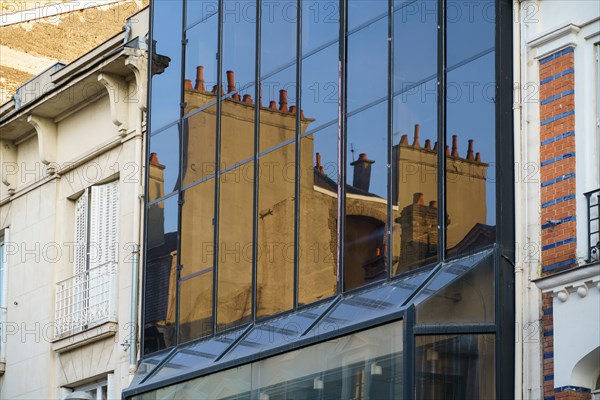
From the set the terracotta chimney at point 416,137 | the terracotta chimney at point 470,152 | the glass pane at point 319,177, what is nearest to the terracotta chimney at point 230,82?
the glass pane at point 319,177

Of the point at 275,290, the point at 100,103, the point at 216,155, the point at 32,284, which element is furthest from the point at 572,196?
the point at 32,284

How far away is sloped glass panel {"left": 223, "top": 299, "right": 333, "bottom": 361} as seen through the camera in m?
16.7

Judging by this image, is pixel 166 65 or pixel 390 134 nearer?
pixel 390 134

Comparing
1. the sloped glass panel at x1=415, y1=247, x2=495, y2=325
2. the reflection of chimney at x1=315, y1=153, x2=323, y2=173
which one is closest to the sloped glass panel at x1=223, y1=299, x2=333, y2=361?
the reflection of chimney at x1=315, y1=153, x2=323, y2=173

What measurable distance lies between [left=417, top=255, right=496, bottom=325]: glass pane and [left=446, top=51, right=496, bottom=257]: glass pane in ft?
1.20

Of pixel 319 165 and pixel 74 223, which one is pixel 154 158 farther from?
pixel 319 165

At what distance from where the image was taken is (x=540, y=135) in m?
14.9

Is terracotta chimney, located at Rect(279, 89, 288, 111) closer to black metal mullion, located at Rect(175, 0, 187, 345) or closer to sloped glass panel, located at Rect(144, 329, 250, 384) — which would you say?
black metal mullion, located at Rect(175, 0, 187, 345)

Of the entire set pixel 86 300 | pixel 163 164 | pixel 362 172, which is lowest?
pixel 86 300

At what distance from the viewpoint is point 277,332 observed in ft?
56.4

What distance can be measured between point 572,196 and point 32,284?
1222 centimetres

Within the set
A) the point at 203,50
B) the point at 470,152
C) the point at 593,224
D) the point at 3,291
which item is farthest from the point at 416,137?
the point at 3,291

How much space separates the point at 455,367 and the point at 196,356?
4.97 meters

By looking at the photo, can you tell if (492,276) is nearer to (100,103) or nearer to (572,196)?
(572,196)
